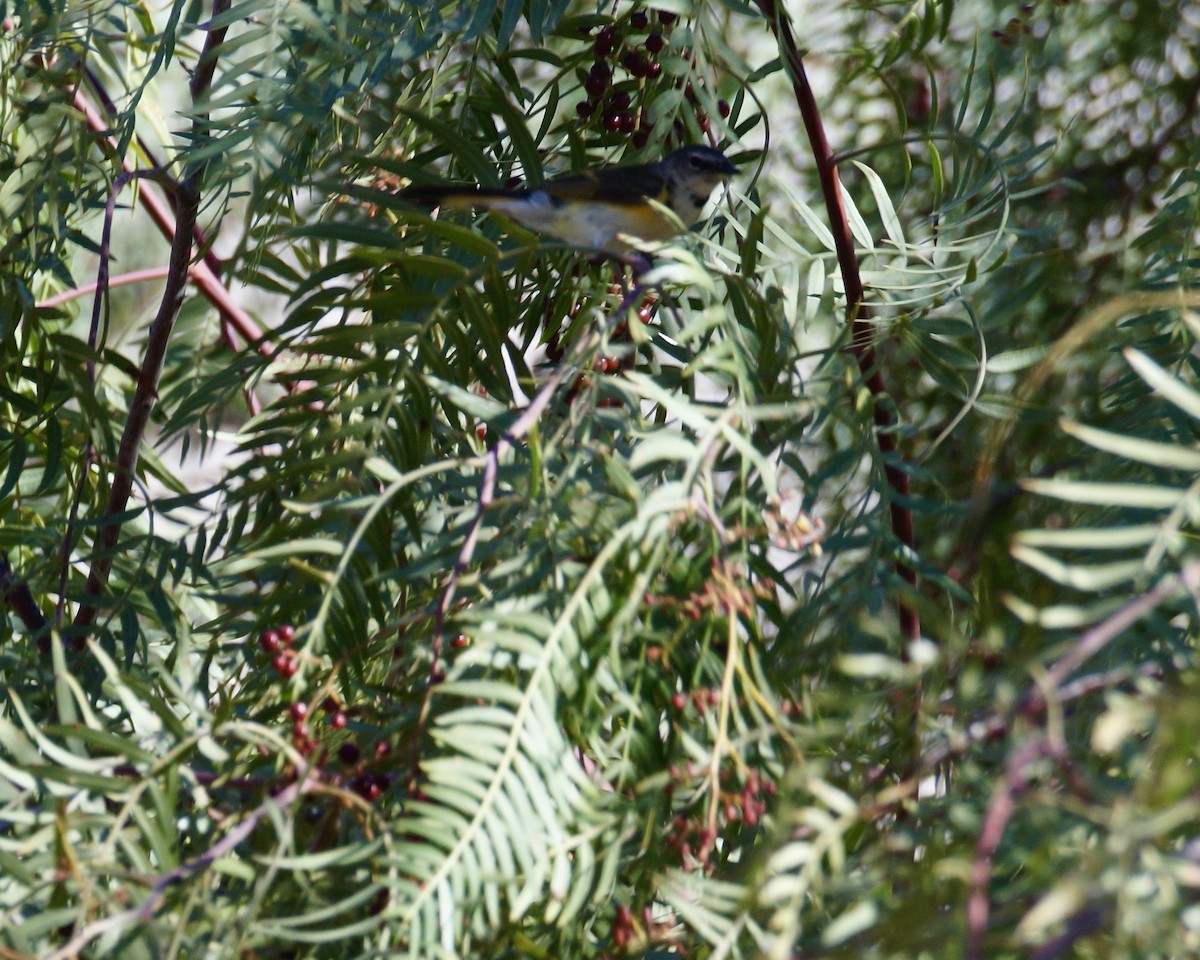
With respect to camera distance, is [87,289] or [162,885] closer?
[162,885]

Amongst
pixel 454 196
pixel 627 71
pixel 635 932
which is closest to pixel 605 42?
pixel 627 71

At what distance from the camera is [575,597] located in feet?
2.95

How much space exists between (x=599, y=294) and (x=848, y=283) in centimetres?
32

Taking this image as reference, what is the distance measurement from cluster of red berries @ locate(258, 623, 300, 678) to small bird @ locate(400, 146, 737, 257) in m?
0.60

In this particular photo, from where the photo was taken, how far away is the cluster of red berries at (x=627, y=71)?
172cm

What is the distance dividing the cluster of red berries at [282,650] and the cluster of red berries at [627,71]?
867 millimetres

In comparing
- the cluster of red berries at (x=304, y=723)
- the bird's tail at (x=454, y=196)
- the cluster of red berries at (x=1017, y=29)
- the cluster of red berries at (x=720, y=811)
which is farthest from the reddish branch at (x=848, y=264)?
the cluster of red berries at (x=1017, y=29)

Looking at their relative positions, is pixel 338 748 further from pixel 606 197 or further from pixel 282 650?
pixel 606 197

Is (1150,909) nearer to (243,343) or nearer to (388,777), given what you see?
(388,777)

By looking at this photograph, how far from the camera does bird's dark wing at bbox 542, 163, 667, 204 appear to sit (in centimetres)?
184

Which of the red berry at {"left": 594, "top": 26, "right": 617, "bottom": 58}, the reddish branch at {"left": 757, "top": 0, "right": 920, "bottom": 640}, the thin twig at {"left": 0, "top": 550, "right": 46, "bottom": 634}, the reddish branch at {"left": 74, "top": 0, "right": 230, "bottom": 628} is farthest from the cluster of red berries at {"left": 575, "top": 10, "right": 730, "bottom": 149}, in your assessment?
the thin twig at {"left": 0, "top": 550, "right": 46, "bottom": 634}

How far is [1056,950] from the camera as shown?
0.62m

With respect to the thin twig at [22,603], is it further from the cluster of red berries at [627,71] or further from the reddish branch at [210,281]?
the cluster of red berries at [627,71]

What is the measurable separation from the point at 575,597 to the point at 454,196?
39.8 inches
